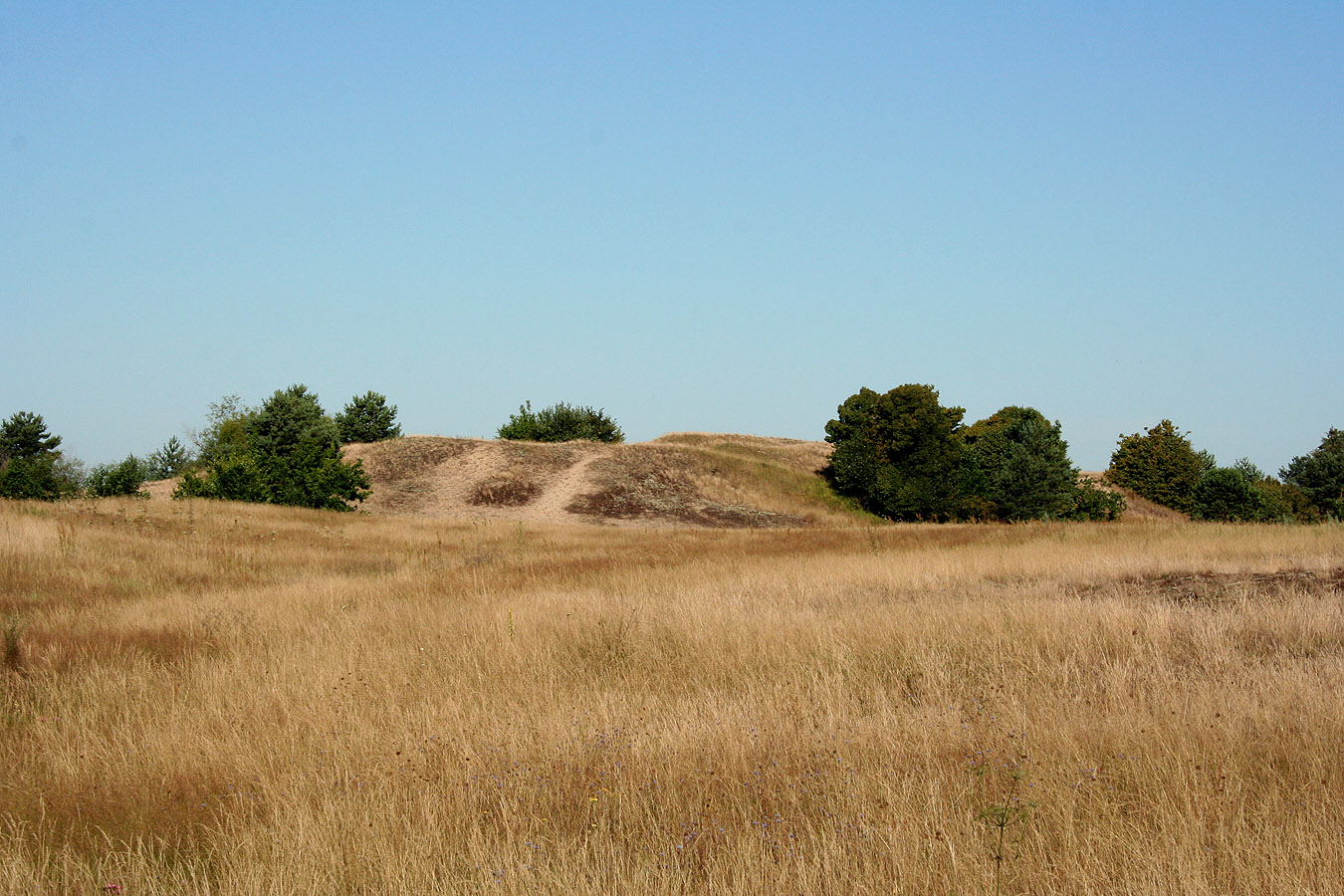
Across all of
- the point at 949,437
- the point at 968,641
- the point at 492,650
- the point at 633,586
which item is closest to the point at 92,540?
the point at 633,586

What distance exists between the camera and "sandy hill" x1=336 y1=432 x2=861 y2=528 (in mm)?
45781

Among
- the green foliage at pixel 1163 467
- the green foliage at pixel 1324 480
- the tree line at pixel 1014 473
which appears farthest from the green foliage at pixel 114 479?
the green foliage at pixel 1324 480

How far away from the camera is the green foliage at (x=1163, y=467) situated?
55.7 metres

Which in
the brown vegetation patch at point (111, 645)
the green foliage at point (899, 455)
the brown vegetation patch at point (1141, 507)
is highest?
the green foliage at point (899, 455)

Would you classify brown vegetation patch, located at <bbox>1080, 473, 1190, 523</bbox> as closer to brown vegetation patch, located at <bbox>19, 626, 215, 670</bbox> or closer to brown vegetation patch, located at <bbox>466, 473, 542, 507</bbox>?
brown vegetation patch, located at <bbox>466, 473, 542, 507</bbox>

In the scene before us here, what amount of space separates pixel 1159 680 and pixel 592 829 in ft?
14.4

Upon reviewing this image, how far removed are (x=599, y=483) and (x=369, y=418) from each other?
2636cm

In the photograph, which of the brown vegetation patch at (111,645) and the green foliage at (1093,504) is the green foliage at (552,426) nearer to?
the green foliage at (1093,504)

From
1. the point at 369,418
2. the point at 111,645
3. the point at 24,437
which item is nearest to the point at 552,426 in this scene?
the point at 369,418

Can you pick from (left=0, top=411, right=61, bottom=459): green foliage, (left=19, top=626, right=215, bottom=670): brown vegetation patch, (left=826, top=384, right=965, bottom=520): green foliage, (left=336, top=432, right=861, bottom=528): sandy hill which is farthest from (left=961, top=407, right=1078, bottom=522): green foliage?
(left=0, top=411, right=61, bottom=459): green foliage

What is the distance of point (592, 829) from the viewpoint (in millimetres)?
4250

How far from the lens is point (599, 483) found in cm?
5059

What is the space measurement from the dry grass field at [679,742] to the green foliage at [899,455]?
35.9 metres

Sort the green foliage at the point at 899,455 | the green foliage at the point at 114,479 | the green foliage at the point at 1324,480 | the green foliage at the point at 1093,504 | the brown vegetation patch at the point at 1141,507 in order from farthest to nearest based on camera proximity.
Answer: the green foliage at the point at 1324,480 → the brown vegetation patch at the point at 1141,507 → the green foliage at the point at 899,455 → the green foliage at the point at 1093,504 → the green foliage at the point at 114,479
